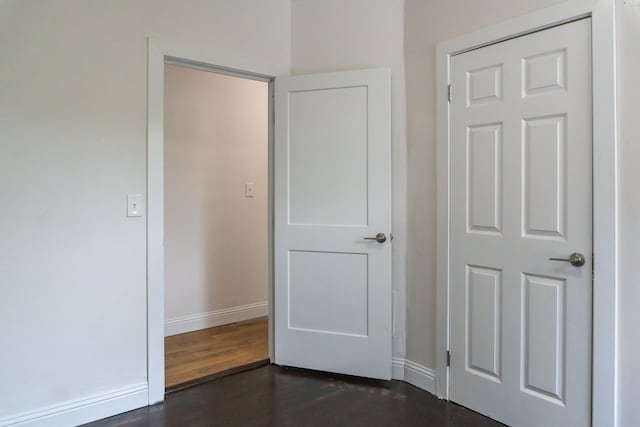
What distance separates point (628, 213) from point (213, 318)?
10.6 feet

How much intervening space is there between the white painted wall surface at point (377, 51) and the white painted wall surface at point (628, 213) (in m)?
1.19

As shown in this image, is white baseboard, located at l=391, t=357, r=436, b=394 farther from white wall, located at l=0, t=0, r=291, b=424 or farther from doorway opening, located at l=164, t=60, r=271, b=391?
white wall, located at l=0, t=0, r=291, b=424

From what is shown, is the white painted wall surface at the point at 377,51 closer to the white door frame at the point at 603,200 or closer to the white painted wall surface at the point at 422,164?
the white painted wall surface at the point at 422,164

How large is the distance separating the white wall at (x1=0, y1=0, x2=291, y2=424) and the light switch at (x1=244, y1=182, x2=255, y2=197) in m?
1.73

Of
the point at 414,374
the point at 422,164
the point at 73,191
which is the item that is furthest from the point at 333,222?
the point at 73,191

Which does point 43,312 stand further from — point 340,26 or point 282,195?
point 340,26

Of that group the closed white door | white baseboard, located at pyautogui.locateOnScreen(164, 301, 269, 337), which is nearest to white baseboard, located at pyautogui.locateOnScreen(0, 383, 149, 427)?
white baseboard, located at pyautogui.locateOnScreen(164, 301, 269, 337)

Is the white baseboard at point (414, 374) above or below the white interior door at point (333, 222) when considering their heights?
below

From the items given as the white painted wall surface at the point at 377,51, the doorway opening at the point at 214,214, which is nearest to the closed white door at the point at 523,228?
the white painted wall surface at the point at 377,51

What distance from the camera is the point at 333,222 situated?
2.85 meters

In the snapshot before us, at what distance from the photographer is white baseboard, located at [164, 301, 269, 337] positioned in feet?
12.2

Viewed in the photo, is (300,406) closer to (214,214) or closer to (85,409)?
(85,409)

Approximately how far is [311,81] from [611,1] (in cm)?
166

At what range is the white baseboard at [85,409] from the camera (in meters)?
2.07
